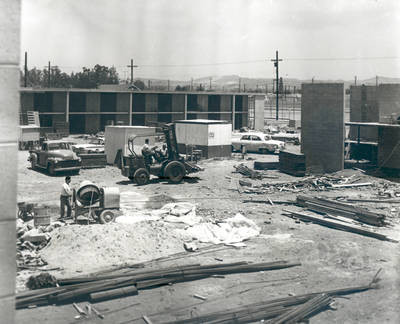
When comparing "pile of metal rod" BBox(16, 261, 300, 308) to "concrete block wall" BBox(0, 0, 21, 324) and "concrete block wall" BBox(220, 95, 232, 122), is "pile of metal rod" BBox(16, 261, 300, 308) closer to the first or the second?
"concrete block wall" BBox(0, 0, 21, 324)

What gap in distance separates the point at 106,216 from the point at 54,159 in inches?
442

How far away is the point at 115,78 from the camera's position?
99.8 meters

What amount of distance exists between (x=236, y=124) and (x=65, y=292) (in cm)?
4747

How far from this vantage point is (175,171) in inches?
939

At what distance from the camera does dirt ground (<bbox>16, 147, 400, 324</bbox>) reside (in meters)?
9.59

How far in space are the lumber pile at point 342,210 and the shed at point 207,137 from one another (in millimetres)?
14319

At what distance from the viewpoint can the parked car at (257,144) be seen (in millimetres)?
37438

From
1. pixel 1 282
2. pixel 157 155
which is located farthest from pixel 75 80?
pixel 1 282

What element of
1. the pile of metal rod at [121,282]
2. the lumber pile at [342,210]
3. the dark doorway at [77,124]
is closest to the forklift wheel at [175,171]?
the lumber pile at [342,210]

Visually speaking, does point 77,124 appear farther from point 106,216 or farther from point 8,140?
point 8,140

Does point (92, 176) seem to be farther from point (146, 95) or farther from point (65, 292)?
point (146, 95)

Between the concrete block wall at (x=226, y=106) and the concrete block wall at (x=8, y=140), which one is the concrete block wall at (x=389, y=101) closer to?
the concrete block wall at (x=226, y=106)

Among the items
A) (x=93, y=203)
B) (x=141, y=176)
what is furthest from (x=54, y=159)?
(x=93, y=203)

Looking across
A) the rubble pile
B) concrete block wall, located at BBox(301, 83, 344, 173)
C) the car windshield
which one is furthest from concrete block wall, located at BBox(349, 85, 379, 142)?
the rubble pile
